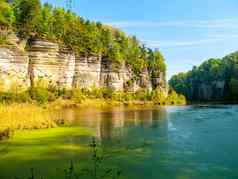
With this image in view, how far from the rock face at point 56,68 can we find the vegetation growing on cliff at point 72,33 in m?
2.08

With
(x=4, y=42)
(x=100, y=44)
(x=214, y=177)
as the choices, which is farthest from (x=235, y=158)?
(x=100, y=44)

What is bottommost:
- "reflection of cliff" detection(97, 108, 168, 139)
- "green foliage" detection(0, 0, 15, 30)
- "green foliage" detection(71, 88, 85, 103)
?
"reflection of cliff" detection(97, 108, 168, 139)

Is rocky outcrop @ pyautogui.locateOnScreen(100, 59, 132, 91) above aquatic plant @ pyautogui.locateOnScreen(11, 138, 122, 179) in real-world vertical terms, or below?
above

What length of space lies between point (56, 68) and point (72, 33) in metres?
14.3

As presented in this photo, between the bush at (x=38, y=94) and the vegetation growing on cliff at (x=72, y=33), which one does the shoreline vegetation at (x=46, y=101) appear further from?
the vegetation growing on cliff at (x=72, y=33)

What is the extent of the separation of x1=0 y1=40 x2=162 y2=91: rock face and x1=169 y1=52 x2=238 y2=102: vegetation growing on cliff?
42508 mm

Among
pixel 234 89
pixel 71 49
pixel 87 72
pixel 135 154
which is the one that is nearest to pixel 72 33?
pixel 71 49

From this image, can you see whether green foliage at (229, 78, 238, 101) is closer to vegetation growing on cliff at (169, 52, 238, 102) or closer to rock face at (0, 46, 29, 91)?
vegetation growing on cliff at (169, 52, 238, 102)

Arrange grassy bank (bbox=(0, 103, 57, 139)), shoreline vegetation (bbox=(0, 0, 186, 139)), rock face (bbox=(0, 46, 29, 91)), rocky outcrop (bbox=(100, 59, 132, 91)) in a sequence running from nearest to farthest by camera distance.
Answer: grassy bank (bbox=(0, 103, 57, 139))
rock face (bbox=(0, 46, 29, 91))
shoreline vegetation (bbox=(0, 0, 186, 139))
rocky outcrop (bbox=(100, 59, 132, 91))

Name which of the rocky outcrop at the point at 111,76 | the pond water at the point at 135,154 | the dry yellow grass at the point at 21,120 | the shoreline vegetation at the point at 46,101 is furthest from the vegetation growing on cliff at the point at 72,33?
the pond water at the point at 135,154

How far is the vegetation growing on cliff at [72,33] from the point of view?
66.1 meters

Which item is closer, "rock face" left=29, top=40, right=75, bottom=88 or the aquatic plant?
the aquatic plant

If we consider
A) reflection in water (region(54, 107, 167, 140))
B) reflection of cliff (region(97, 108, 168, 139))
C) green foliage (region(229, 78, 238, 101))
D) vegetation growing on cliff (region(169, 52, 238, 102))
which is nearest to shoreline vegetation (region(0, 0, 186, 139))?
reflection in water (region(54, 107, 167, 140))

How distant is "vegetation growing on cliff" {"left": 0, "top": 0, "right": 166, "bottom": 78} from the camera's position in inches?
2603
